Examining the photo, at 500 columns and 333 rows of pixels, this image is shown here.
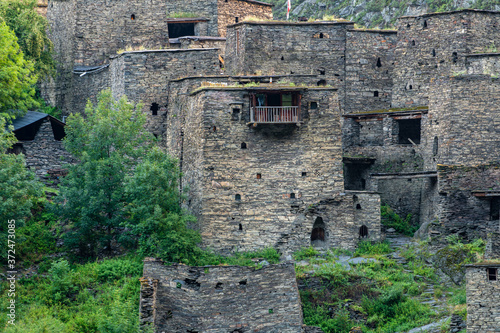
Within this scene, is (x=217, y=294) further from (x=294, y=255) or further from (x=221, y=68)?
(x=221, y=68)

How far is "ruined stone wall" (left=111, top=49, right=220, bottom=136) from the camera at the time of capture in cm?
5062

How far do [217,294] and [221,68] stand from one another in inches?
668

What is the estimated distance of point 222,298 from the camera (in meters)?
40.3

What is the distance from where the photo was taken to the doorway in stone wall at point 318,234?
4519 centimetres

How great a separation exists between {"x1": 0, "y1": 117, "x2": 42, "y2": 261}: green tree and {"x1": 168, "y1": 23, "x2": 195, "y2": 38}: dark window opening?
734 inches

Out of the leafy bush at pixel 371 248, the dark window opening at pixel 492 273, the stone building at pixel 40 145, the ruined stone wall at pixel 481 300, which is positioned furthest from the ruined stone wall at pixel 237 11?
the dark window opening at pixel 492 273

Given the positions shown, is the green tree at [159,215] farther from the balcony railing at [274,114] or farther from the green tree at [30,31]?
the green tree at [30,31]

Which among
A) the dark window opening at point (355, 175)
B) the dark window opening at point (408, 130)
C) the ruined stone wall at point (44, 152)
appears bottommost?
the dark window opening at point (355, 175)

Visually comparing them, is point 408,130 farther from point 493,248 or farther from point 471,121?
point 493,248

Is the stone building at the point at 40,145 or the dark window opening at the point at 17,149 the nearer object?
the dark window opening at the point at 17,149

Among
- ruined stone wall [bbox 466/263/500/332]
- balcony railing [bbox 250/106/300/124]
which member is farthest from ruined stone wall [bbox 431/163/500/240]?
ruined stone wall [bbox 466/263/500/332]

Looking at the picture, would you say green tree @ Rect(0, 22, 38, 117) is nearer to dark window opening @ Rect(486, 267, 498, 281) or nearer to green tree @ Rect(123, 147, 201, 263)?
green tree @ Rect(123, 147, 201, 263)

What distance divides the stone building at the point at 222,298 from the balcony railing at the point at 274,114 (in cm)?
731

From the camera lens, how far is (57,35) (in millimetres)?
58906
